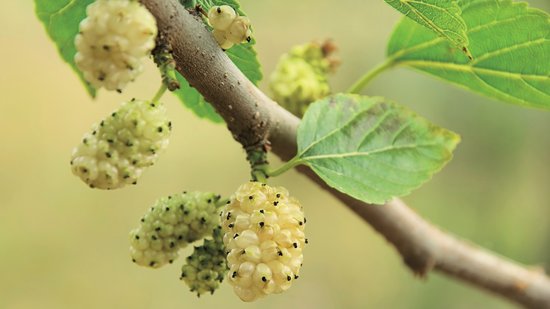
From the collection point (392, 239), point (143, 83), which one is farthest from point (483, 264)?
point (143, 83)

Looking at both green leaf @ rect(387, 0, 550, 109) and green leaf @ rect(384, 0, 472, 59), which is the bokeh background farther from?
green leaf @ rect(384, 0, 472, 59)

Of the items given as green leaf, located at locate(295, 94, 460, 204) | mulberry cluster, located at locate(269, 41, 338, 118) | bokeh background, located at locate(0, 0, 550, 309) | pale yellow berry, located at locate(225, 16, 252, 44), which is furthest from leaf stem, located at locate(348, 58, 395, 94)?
bokeh background, located at locate(0, 0, 550, 309)

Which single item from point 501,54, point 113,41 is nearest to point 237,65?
point 113,41

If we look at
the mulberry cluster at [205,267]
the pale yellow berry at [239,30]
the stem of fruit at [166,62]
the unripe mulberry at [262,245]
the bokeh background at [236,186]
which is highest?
the pale yellow berry at [239,30]

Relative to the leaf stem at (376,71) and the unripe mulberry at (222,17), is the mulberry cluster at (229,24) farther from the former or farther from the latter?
the leaf stem at (376,71)

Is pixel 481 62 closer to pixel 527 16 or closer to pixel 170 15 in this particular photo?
pixel 527 16

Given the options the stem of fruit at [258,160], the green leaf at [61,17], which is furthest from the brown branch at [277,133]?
the green leaf at [61,17]
